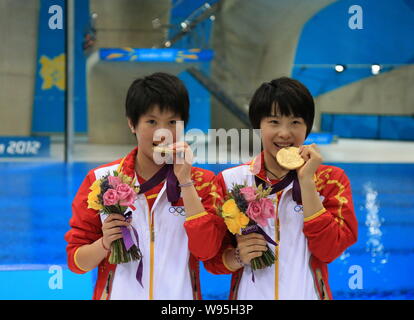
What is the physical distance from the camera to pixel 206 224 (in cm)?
179

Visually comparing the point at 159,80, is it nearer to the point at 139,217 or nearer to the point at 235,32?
the point at 139,217

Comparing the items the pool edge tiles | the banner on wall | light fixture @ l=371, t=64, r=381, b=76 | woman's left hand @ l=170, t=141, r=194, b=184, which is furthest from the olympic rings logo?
light fixture @ l=371, t=64, r=381, b=76

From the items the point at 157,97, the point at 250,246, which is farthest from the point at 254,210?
the point at 157,97

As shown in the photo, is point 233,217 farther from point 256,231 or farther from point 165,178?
point 165,178

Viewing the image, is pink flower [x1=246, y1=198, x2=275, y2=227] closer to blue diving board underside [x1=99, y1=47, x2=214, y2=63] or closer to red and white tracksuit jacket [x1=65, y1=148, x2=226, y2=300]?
red and white tracksuit jacket [x1=65, y1=148, x2=226, y2=300]

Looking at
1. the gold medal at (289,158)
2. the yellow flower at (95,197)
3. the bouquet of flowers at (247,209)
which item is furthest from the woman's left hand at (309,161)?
the yellow flower at (95,197)

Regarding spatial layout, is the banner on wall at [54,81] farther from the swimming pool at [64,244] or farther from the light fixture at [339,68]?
the light fixture at [339,68]

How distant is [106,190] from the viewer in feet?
5.94

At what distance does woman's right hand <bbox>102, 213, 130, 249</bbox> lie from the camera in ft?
5.91

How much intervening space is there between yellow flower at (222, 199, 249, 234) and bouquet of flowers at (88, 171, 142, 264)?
0.27 meters

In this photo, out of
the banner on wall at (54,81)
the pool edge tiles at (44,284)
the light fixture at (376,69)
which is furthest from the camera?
the light fixture at (376,69)

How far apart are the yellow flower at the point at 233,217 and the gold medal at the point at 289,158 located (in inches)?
7.8

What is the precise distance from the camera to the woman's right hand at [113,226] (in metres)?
1.80
